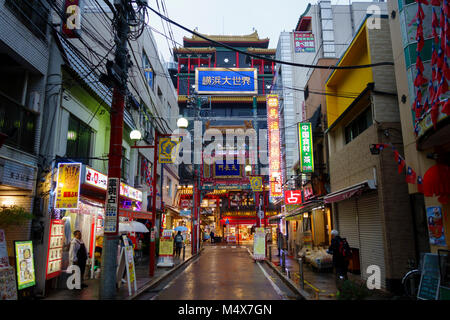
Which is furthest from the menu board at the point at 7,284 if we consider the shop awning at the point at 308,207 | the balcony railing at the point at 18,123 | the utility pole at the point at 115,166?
the shop awning at the point at 308,207

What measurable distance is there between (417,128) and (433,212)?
2.37 m

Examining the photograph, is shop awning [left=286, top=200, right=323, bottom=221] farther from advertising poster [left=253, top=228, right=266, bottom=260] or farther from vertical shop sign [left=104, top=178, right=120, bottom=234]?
vertical shop sign [left=104, top=178, right=120, bottom=234]

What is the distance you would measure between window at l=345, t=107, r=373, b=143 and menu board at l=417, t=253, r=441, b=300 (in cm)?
698

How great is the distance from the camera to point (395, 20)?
37.1 feet

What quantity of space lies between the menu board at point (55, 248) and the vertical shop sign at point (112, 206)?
2.53 m

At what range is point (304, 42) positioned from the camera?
27547 millimetres

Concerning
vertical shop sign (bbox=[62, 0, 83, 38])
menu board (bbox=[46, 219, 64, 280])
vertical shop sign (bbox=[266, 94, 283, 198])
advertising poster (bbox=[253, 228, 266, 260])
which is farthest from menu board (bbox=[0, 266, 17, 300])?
vertical shop sign (bbox=[266, 94, 283, 198])

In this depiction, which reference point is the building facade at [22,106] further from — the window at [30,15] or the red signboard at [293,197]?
the red signboard at [293,197]

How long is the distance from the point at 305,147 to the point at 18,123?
49.5 ft

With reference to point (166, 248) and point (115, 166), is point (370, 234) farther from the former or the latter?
point (166, 248)

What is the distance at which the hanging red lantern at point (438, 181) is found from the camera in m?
8.33
